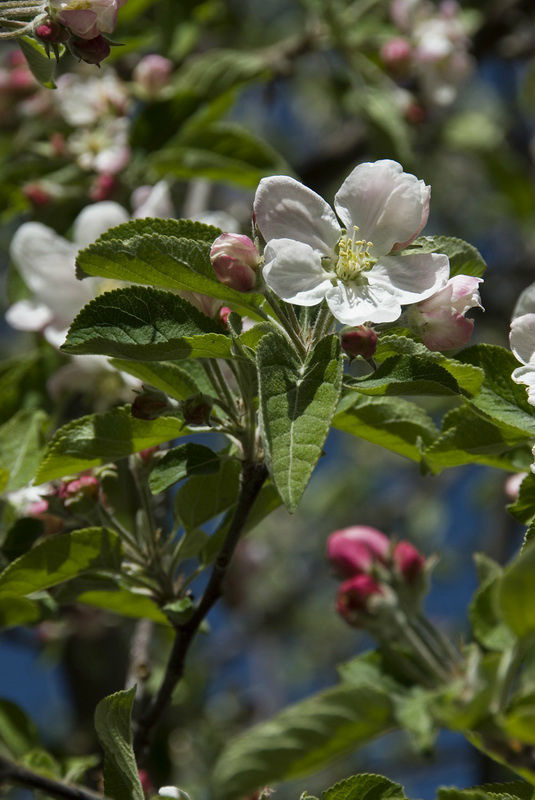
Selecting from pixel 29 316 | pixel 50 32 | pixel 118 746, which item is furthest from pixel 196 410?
pixel 29 316

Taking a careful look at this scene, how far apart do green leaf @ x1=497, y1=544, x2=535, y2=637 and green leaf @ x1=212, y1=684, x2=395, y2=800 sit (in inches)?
18.8

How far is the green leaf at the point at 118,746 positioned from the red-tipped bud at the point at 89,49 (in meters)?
0.82

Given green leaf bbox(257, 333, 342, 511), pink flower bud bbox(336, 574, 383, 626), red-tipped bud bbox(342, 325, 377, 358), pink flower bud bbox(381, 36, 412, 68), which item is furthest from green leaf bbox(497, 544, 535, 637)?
pink flower bud bbox(381, 36, 412, 68)

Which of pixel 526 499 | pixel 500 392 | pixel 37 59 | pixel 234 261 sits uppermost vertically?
pixel 37 59

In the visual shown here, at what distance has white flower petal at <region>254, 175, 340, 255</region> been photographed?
114 cm

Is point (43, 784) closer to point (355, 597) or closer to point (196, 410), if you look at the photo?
point (196, 410)

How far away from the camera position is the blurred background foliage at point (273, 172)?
2.31 m

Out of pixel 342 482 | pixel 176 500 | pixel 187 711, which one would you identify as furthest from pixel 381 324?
pixel 342 482

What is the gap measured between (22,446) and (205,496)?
0.37 m

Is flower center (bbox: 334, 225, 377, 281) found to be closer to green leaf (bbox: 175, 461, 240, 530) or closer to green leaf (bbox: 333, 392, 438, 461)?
green leaf (bbox: 333, 392, 438, 461)

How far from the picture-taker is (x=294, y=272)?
1.12 m

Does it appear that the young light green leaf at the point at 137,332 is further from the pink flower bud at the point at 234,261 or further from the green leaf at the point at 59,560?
the green leaf at the point at 59,560

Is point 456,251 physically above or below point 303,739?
above

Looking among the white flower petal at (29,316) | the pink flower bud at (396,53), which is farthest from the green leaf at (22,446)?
the pink flower bud at (396,53)
